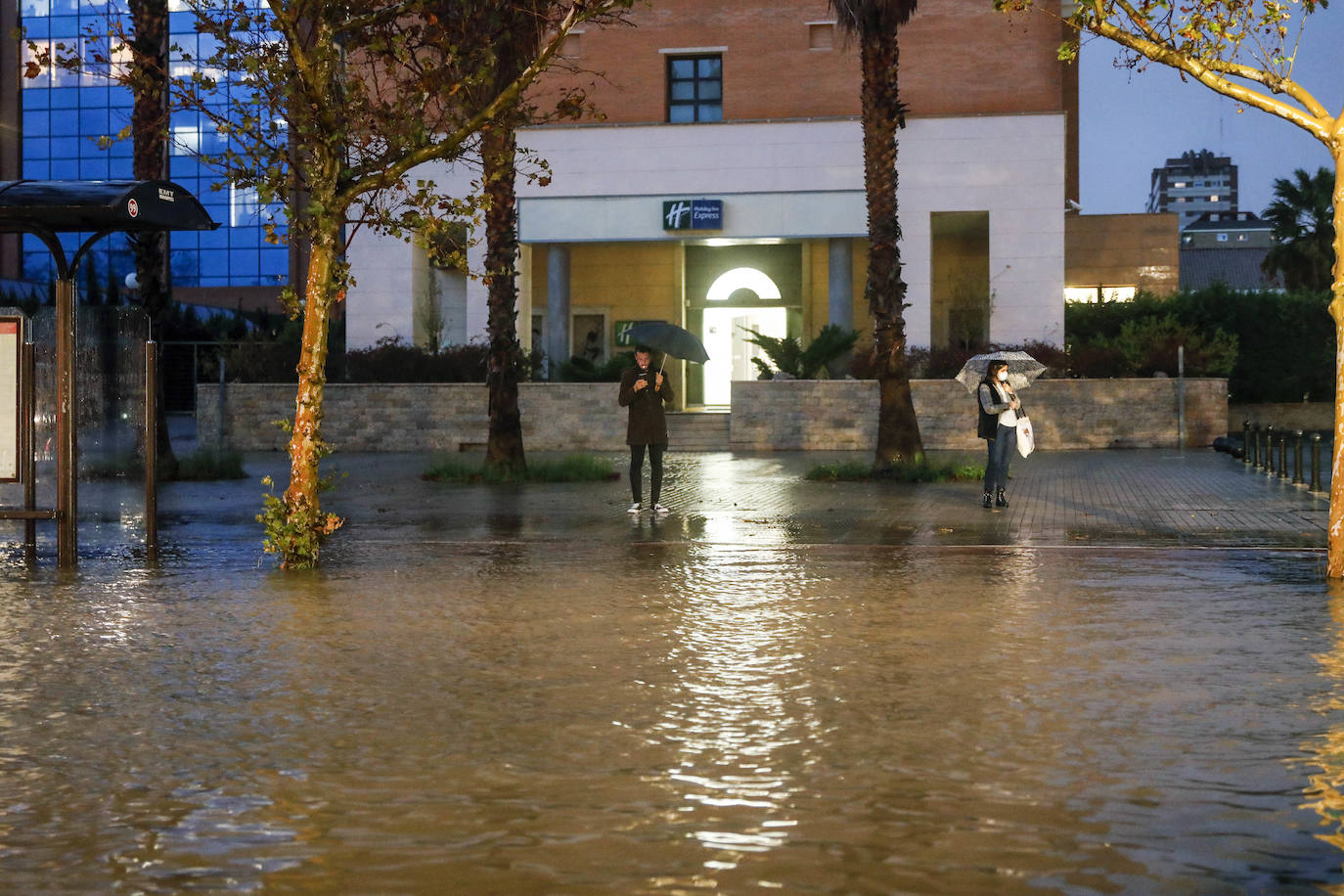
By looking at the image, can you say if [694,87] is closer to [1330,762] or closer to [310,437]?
[310,437]

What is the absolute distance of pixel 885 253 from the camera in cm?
2361

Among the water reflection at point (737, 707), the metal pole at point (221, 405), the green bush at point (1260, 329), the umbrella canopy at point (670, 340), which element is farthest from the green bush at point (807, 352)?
the water reflection at point (737, 707)

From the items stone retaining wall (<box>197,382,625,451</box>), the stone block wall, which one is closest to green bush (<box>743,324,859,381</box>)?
the stone block wall

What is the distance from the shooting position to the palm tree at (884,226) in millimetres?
23422

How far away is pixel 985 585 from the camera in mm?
11547

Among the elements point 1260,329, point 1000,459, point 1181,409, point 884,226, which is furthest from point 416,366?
point 1260,329

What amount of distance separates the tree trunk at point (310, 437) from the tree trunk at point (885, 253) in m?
12.0

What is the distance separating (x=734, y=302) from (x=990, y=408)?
2550 centimetres

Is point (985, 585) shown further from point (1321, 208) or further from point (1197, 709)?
point (1321, 208)

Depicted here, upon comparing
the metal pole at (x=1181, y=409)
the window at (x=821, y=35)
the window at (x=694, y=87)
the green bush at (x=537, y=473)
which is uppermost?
the window at (x=821, y=35)

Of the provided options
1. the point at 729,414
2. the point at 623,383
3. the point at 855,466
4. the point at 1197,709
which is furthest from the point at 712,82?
the point at 1197,709

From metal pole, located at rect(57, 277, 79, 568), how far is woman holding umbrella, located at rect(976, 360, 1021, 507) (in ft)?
31.1

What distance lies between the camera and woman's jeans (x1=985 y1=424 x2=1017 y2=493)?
17984mm

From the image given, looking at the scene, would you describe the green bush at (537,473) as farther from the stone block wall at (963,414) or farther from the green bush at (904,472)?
the stone block wall at (963,414)
